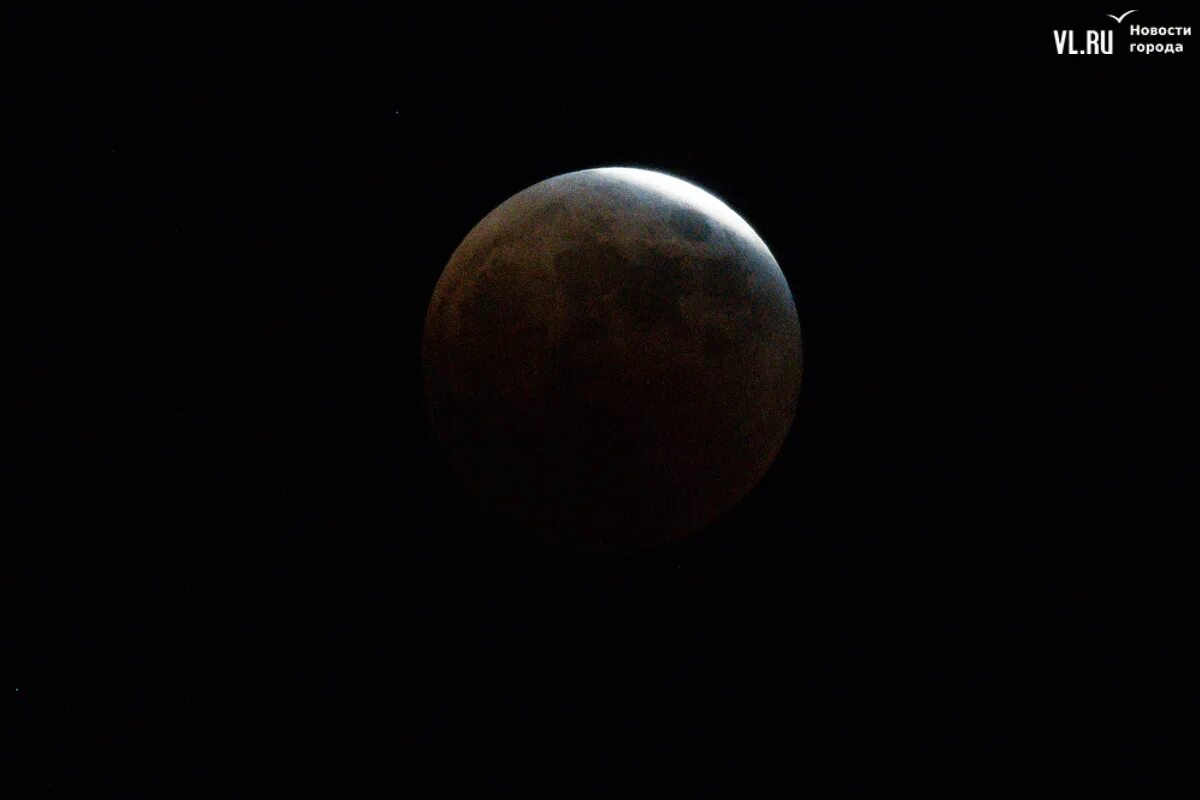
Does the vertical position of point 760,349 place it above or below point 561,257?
below

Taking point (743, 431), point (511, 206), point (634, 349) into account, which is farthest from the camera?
point (511, 206)

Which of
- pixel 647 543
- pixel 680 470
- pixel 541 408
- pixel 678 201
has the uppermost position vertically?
pixel 678 201

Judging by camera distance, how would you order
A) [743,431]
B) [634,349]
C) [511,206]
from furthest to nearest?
[511,206], [743,431], [634,349]

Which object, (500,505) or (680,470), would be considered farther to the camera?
(500,505)

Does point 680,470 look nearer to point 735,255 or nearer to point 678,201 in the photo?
point 735,255

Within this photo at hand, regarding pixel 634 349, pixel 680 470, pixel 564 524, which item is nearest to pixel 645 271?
pixel 634 349

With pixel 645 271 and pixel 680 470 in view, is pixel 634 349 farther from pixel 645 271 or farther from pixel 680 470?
pixel 680 470
